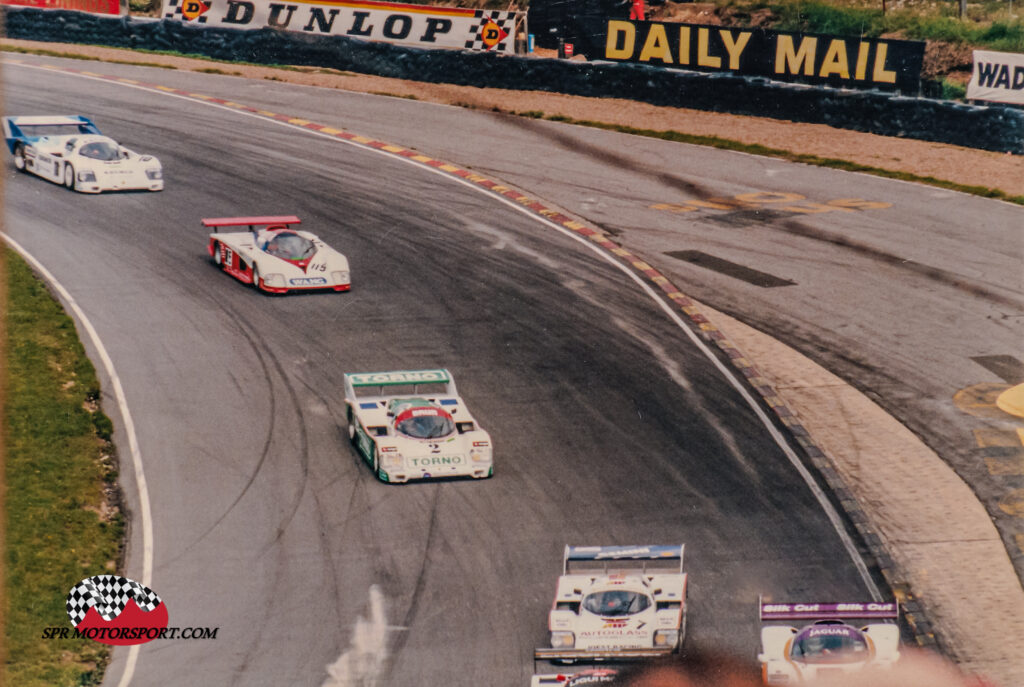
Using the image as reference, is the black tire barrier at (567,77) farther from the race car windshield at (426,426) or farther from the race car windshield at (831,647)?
the race car windshield at (831,647)

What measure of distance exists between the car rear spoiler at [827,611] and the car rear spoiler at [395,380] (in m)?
8.14

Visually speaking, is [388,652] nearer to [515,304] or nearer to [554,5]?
[515,304]

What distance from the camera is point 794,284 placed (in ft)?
106

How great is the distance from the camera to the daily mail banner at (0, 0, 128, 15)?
170ft

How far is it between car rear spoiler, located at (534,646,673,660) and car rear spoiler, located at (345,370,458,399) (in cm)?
684

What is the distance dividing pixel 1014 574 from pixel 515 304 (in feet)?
40.7

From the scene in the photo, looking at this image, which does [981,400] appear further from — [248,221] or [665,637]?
[248,221]

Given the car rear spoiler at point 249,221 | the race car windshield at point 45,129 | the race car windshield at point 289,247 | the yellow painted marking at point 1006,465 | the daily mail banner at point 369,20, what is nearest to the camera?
the yellow painted marking at point 1006,465

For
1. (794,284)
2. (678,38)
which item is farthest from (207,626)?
(678,38)

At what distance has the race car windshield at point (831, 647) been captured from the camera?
1788cm

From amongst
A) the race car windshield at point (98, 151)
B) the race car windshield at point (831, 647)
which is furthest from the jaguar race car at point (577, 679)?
the race car windshield at point (98, 151)

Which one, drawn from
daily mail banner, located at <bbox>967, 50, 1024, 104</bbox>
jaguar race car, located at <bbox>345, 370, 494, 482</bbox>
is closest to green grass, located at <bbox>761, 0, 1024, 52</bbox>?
daily mail banner, located at <bbox>967, 50, 1024, 104</bbox>

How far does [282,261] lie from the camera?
29672 mm

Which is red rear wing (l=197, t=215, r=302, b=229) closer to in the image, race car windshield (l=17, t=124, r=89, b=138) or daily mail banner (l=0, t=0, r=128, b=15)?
race car windshield (l=17, t=124, r=89, b=138)
